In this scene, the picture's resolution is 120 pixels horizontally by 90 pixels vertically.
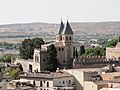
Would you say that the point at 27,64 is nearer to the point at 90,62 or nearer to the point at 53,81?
the point at 90,62

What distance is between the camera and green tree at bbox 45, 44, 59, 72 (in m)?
37.9

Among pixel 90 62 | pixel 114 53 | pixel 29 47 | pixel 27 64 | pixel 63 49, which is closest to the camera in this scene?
pixel 90 62

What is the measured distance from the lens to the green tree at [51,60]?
37944 mm

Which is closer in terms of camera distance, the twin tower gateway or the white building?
the white building

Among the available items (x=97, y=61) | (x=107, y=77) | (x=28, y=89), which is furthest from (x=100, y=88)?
(x=97, y=61)

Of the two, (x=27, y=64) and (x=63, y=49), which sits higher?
(x=63, y=49)

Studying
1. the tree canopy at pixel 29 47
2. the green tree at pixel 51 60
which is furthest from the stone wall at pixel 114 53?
the tree canopy at pixel 29 47

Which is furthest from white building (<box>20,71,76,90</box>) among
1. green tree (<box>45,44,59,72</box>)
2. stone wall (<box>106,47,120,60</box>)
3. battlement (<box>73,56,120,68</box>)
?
stone wall (<box>106,47,120,60</box>)

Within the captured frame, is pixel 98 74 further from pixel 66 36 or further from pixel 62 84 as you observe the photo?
pixel 66 36

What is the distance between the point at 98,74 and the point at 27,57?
16.6m

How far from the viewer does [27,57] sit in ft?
153

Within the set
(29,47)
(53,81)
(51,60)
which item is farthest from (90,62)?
(29,47)

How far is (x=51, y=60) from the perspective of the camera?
38.4 m

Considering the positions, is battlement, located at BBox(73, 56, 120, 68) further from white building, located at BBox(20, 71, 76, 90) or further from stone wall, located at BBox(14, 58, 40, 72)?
white building, located at BBox(20, 71, 76, 90)
